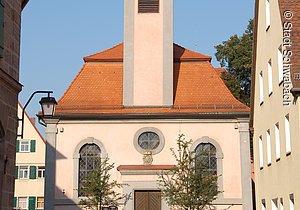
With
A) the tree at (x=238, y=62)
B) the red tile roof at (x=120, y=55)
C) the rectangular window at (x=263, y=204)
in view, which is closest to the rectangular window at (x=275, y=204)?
the rectangular window at (x=263, y=204)

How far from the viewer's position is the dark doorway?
2627cm

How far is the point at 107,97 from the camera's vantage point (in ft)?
92.9

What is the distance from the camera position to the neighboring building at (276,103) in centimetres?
1602

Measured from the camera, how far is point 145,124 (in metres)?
27.3

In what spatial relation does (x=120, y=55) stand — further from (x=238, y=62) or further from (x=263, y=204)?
(x=263, y=204)

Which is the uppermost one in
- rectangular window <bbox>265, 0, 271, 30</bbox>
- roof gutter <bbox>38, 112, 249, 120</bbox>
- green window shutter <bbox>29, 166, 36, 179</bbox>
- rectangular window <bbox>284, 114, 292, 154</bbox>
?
rectangular window <bbox>265, 0, 271, 30</bbox>

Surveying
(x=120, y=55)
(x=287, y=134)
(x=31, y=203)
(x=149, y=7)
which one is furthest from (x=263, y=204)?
(x=31, y=203)

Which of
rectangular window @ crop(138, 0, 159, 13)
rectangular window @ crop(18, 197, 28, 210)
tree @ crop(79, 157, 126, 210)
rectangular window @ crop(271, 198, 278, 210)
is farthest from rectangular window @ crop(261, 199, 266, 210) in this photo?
rectangular window @ crop(18, 197, 28, 210)

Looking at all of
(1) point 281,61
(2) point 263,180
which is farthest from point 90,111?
(1) point 281,61

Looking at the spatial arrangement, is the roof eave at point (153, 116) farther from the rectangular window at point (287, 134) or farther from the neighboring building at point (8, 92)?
the neighboring building at point (8, 92)

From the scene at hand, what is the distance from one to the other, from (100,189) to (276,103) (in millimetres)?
9849

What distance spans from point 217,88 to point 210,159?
13.0 ft

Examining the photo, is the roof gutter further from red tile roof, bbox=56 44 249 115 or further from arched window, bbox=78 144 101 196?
arched window, bbox=78 144 101 196

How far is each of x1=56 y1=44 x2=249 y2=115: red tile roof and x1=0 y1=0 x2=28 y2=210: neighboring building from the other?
15.8 metres
